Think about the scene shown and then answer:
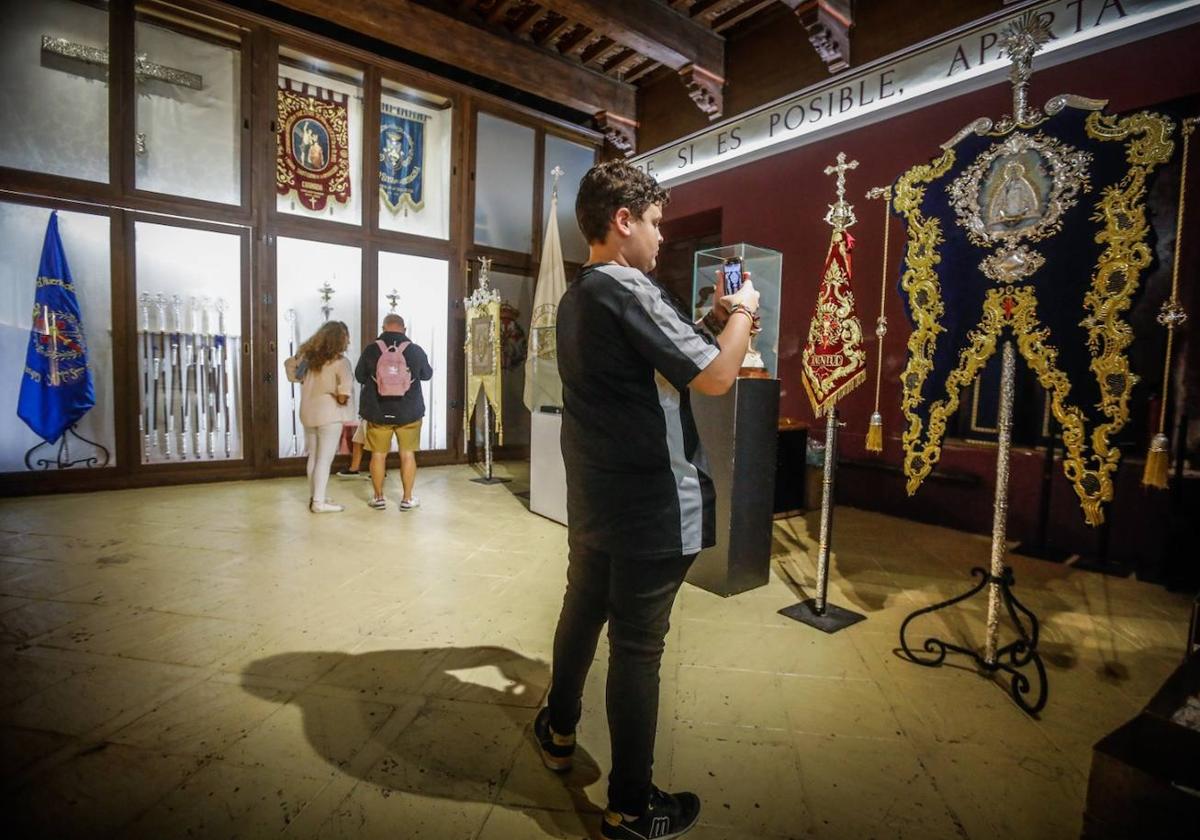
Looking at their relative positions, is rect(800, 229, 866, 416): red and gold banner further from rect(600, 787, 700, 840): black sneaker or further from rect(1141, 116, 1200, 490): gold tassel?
rect(600, 787, 700, 840): black sneaker

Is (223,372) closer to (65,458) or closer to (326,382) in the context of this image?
(65,458)

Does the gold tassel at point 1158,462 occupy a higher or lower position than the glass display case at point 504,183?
lower

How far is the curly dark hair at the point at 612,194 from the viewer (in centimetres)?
139

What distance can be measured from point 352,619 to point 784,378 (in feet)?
15.3

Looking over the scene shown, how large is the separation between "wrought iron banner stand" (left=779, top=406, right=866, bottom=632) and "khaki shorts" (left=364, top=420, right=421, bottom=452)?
10.8ft

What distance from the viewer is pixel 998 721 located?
1995 mm

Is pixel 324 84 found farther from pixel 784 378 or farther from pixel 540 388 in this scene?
pixel 784 378

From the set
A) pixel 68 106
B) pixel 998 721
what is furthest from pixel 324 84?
pixel 998 721

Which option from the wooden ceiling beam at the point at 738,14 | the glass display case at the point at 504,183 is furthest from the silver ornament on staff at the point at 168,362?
the wooden ceiling beam at the point at 738,14

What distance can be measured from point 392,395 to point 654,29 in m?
4.46

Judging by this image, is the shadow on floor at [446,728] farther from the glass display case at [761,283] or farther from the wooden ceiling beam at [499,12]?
the wooden ceiling beam at [499,12]

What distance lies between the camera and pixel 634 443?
131 centimetres

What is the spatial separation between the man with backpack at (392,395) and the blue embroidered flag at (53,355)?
2775mm

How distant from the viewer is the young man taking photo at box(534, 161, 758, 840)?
1286mm
